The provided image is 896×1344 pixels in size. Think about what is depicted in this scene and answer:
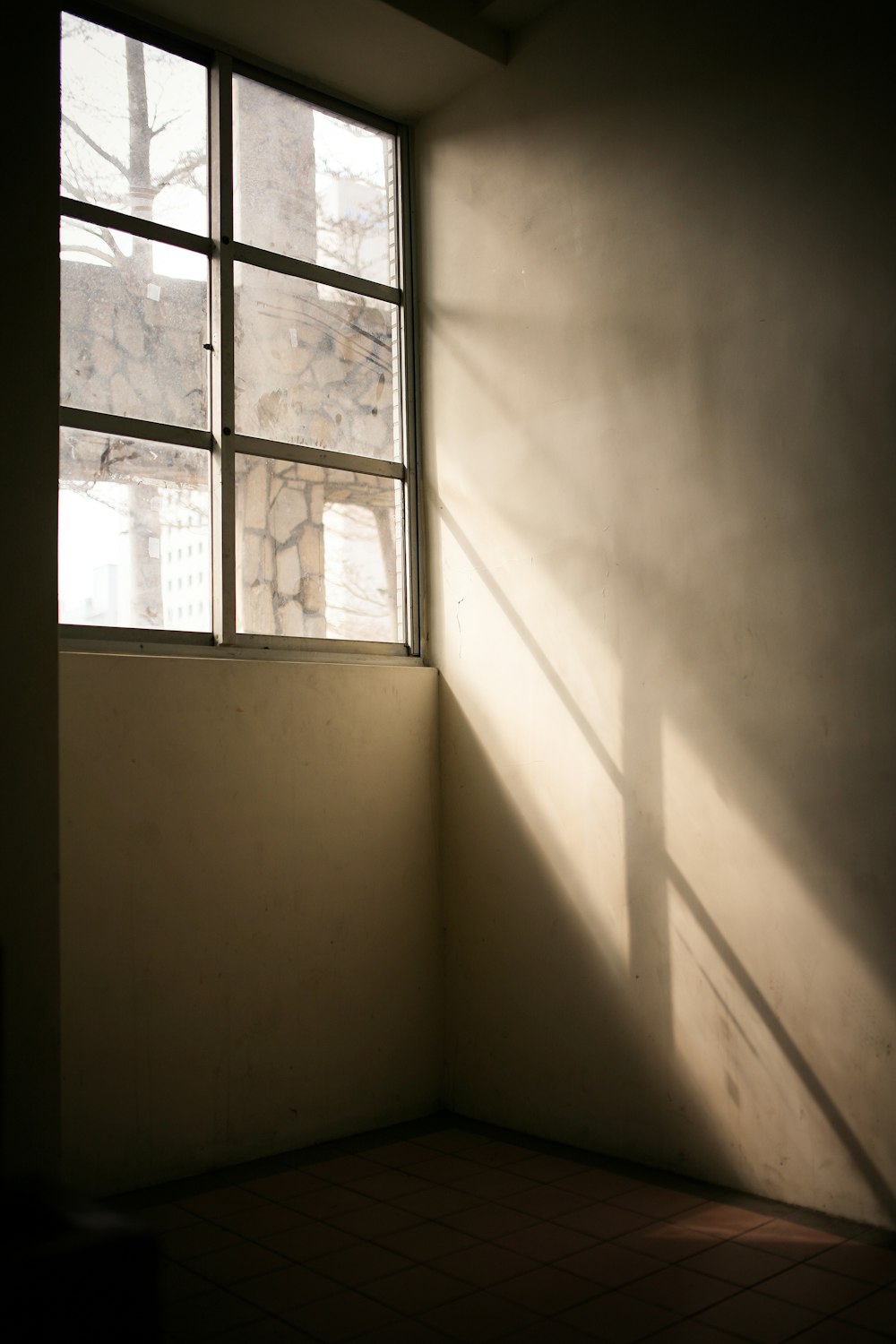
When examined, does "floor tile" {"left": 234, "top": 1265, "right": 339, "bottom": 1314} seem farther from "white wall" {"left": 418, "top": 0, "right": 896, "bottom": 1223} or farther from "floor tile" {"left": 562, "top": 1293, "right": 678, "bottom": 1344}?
"white wall" {"left": 418, "top": 0, "right": 896, "bottom": 1223}

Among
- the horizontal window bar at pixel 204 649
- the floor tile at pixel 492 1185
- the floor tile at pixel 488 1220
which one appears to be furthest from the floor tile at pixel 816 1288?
the horizontal window bar at pixel 204 649

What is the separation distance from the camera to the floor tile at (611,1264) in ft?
9.88

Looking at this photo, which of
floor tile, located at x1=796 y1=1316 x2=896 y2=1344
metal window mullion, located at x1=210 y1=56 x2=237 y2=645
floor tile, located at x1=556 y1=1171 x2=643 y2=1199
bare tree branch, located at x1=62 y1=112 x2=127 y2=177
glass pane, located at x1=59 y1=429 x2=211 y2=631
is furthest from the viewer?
metal window mullion, located at x1=210 y1=56 x2=237 y2=645

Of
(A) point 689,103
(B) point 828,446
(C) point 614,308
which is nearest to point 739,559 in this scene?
(B) point 828,446

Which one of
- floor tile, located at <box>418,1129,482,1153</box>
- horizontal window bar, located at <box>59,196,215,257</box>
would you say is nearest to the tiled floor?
floor tile, located at <box>418,1129,482,1153</box>

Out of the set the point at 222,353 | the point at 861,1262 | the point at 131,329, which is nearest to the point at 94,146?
the point at 131,329

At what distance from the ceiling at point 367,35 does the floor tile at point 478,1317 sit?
172 inches

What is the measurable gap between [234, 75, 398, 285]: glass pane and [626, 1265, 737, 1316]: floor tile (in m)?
3.88

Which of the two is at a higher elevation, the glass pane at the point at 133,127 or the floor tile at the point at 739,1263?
the glass pane at the point at 133,127

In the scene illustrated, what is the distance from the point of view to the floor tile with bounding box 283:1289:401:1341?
2.76 meters

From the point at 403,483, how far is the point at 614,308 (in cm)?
127

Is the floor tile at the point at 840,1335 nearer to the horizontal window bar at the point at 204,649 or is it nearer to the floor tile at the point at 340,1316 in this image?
the floor tile at the point at 340,1316

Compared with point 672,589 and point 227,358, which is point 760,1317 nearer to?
point 672,589

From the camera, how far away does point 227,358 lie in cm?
437
